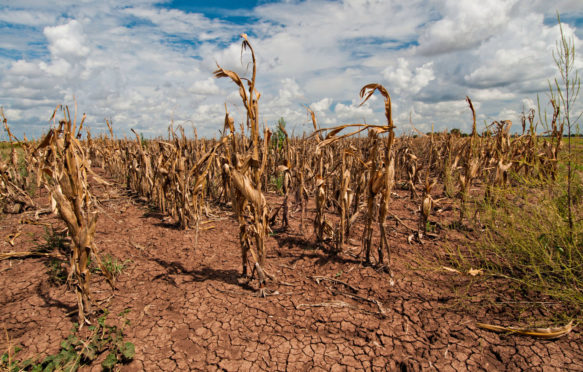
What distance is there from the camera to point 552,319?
2055 millimetres

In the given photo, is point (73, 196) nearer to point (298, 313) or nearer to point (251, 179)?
point (251, 179)

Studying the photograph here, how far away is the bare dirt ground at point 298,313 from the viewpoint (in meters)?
1.87

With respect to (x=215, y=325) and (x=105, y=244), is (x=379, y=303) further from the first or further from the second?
(x=105, y=244)

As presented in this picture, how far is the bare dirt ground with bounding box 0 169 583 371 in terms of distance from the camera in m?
1.87

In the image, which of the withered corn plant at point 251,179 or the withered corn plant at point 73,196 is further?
the withered corn plant at point 251,179

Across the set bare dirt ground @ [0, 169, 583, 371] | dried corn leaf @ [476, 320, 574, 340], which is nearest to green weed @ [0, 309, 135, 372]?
bare dirt ground @ [0, 169, 583, 371]

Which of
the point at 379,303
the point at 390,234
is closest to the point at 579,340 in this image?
the point at 379,303

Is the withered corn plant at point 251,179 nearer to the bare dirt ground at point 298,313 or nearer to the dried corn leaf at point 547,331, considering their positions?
the bare dirt ground at point 298,313

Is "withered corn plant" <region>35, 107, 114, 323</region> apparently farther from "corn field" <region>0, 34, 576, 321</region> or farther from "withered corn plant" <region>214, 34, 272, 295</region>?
"withered corn plant" <region>214, 34, 272, 295</region>

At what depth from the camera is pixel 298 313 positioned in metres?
2.31

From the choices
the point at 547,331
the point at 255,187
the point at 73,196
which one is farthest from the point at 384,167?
the point at 73,196

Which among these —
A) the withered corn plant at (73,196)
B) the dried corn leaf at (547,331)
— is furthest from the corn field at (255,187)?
the dried corn leaf at (547,331)

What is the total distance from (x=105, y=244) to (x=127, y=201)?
2.10 m

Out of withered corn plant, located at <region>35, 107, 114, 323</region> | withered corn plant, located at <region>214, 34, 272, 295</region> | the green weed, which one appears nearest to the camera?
the green weed
